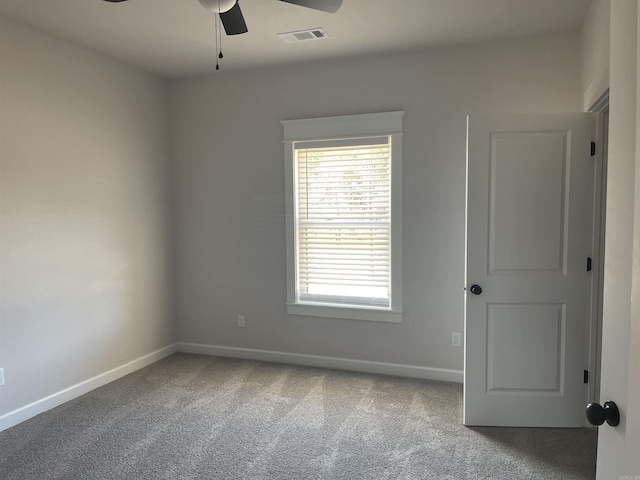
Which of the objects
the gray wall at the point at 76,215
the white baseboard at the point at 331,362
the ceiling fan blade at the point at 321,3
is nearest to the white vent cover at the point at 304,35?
the ceiling fan blade at the point at 321,3

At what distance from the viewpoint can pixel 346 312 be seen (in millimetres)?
3992

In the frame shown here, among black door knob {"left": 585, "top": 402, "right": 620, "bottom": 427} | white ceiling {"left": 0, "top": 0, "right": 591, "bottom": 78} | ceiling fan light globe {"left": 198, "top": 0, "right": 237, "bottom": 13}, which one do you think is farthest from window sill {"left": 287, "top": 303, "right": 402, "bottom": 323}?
black door knob {"left": 585, "top": 402, "right": 620, "bottom": 427}

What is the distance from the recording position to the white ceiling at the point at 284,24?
285cm

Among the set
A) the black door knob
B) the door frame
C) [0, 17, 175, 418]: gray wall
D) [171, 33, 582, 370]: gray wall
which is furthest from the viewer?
[171, 33, 582, 370]: gray wall

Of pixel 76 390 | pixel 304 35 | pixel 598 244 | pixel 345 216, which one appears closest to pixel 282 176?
pixel 345 216

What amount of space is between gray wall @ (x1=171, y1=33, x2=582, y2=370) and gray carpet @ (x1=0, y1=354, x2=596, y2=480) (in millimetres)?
515

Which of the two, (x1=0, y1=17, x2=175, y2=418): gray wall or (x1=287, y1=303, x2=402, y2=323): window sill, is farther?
(x1=287, y1=303, x2=402, y2=323): window sill

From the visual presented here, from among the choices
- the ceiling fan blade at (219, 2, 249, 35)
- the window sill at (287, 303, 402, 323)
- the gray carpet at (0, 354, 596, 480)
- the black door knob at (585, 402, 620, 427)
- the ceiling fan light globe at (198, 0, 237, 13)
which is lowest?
the gray carpet at (0, 354, 596, 480)

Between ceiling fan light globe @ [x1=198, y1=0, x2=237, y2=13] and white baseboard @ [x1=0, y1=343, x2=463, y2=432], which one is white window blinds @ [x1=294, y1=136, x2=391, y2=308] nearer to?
white baseboard @ [x1=0, y1=343, x2=463, y2=432]

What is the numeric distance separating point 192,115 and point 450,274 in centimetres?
286

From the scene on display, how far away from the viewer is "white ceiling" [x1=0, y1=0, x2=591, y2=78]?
285 centimetres

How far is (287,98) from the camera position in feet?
13.3

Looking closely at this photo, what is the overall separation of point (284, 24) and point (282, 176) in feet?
4.41

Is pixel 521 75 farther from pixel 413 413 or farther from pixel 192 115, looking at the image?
pixel 192 115
